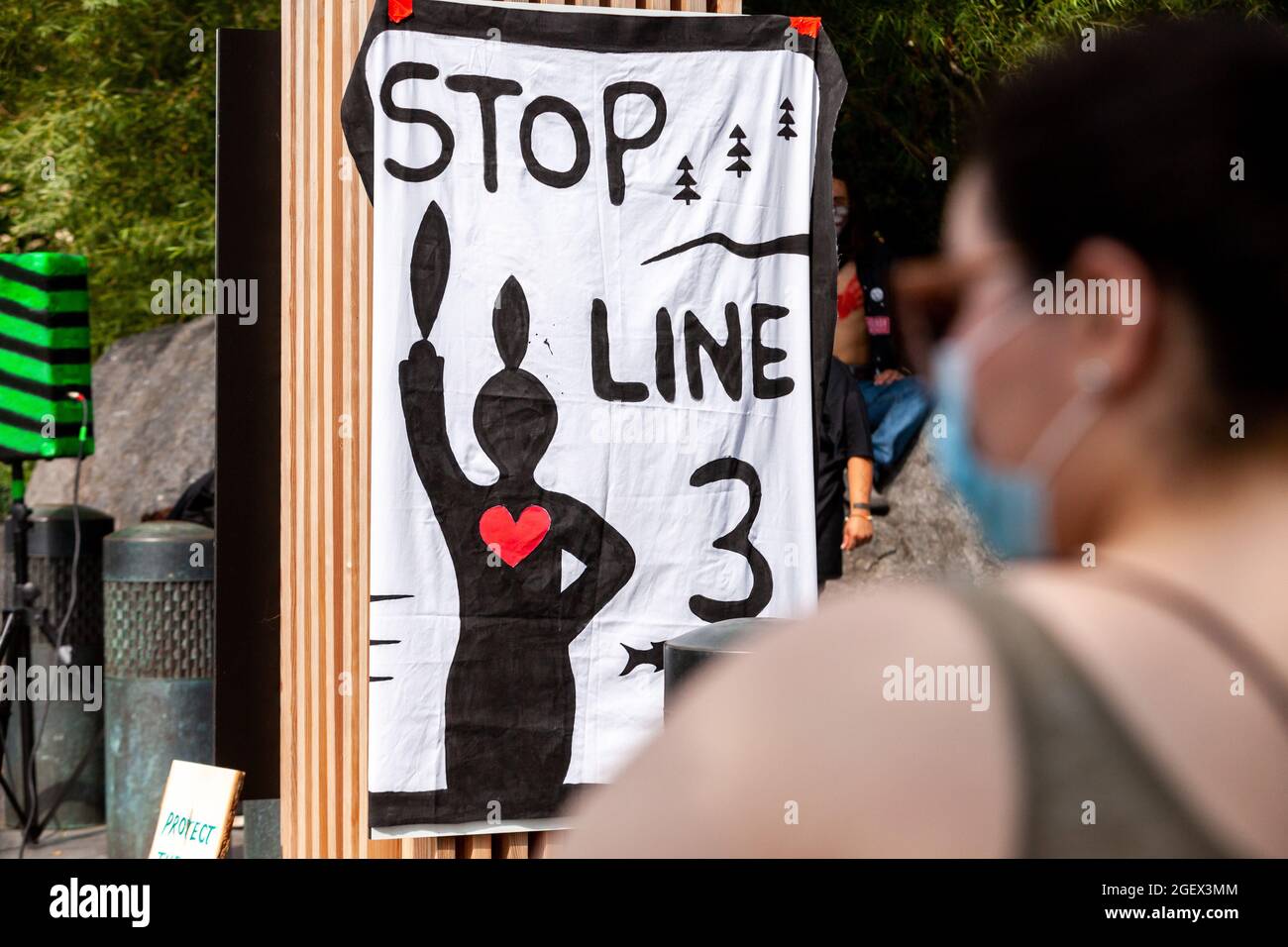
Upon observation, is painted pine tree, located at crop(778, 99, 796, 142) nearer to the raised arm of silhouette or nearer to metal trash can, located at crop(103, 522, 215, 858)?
the raised arm of silhouette

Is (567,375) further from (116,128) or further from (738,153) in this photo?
→ (116,128)

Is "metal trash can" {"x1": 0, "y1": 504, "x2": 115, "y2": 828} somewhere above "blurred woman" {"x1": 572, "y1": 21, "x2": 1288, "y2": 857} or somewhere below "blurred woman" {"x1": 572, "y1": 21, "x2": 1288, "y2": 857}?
below

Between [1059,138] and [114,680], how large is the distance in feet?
19.8

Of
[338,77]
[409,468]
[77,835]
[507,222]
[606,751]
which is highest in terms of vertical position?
[338,77]

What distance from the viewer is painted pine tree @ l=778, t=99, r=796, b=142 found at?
4621 mm

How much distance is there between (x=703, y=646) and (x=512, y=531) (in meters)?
1.07

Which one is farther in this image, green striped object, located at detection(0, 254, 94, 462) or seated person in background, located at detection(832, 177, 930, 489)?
seated person in background, located at detection(832, 177, 930, 489)

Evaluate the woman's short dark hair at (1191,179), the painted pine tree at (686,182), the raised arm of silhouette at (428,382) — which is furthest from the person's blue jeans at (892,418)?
the woman's short dark hair at (1191,179)

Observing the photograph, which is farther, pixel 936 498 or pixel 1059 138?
pixel 936 498

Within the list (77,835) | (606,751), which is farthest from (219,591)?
(77,835)

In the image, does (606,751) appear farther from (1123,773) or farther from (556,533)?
(1123,773)

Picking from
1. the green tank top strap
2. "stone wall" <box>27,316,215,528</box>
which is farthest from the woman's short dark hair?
"stone wall" <box>27,316,215,528</box>

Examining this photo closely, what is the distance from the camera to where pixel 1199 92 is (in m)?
0.93

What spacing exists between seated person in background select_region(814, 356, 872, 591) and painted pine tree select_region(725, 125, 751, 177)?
5.39 ft
